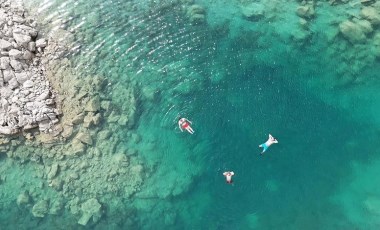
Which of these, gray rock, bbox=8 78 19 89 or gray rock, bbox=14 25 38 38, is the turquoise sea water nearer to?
gray rock, bbox=14 25 38 38

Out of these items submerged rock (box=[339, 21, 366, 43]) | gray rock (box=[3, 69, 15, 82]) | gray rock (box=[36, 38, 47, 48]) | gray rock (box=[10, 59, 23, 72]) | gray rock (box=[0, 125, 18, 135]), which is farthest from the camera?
submerged rock (box=[339, 21, 366, 43])

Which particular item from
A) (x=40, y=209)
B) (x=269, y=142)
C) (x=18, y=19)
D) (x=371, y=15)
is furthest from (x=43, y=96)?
(x=371, y=15)

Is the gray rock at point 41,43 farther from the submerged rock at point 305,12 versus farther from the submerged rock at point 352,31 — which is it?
the submerged rock at point 352,31

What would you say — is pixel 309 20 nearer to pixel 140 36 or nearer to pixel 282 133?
pixel 282 133

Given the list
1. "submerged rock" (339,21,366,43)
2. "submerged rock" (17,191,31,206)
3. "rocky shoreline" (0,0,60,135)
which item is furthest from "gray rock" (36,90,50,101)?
"submerged rock" (339,21,366,43)

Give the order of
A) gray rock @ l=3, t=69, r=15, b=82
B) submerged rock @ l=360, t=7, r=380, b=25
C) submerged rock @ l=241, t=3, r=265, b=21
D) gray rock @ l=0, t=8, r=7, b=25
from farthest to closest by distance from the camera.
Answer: submerged rock @ l=360, t=7, r=380, b=25 < submerged rock @ l=241, t=3, r=265, b=21 < gray rock @ l=0, t=8, r=7, b=25 < gray rock @ l=3, t=69, r=15, b=82

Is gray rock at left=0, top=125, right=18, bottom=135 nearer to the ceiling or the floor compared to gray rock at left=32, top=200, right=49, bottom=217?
nearer to the ceiling

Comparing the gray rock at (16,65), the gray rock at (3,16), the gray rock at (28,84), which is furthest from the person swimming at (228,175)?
the gray rock at (3,16)
